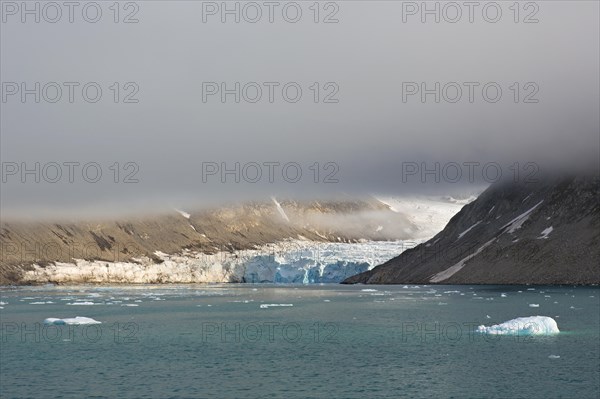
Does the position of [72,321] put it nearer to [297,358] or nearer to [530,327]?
[297,358]

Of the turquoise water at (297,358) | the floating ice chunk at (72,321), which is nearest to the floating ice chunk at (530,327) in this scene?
the turquoise water at (297,358)

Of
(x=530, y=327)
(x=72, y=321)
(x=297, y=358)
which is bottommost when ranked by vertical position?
(x=297, y=358)

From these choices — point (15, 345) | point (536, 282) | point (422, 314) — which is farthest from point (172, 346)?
point (536, 282)

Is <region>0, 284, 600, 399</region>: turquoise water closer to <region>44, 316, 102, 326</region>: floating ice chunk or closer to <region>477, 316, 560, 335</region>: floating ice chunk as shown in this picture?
<region>477, 316, 560, 335</region>: floating ice chunk

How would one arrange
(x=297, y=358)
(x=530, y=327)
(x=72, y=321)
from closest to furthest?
(x=297, y=358), (x=530, y=327), (x=72, y=321)

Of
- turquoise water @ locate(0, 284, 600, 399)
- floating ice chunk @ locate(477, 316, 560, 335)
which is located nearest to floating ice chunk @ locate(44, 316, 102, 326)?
turquoise water @ locate(0, 284, 600, 399)

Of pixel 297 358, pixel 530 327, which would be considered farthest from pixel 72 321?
pixel 530 327

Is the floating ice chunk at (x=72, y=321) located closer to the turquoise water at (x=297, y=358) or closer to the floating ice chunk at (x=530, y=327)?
the turquoise water at (x=297, y=358)
